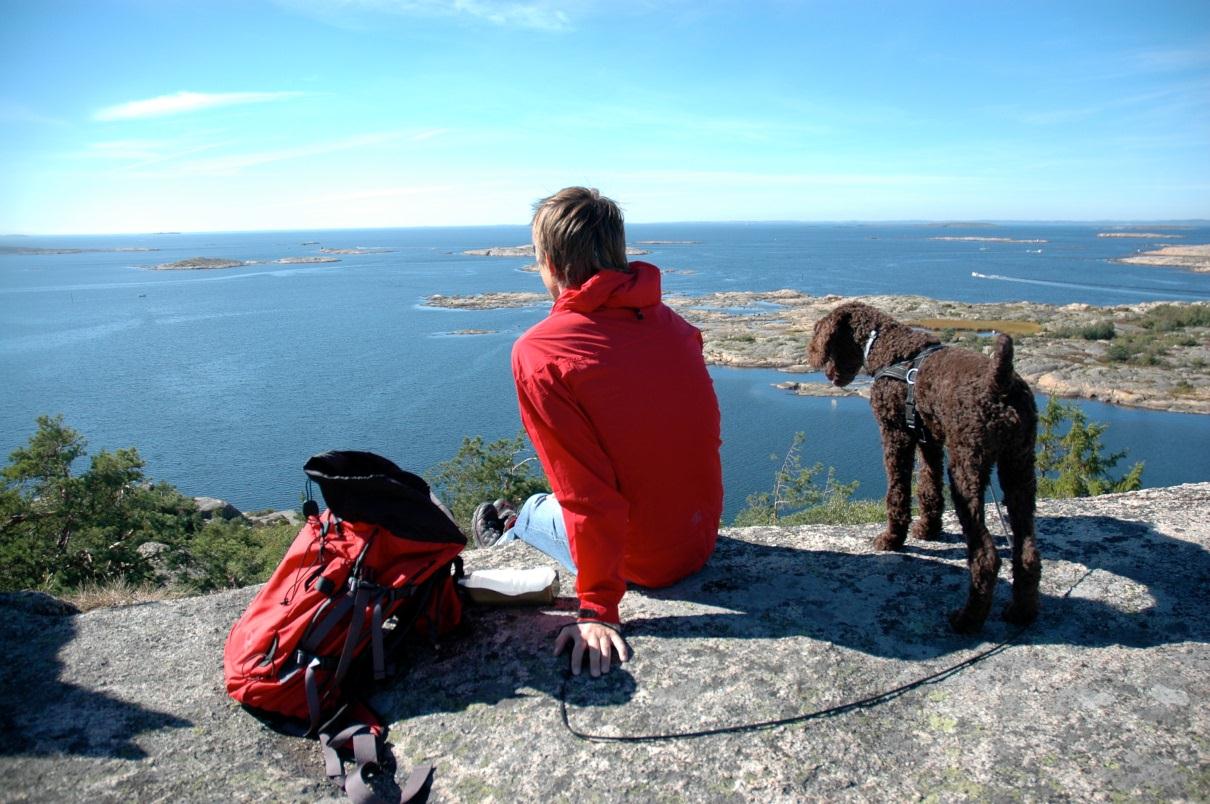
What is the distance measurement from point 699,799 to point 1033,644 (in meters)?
1.41

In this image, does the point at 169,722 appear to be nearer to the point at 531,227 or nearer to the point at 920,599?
the point at 531,227

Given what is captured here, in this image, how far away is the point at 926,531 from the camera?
3432 mm

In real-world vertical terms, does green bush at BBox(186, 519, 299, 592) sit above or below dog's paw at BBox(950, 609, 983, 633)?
below

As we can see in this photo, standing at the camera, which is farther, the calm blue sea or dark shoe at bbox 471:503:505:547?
the calm blue sea

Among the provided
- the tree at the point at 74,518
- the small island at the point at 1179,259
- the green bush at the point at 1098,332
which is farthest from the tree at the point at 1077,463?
the small island at the point at 1179,259

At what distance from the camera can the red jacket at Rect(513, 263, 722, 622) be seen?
2.41 metres

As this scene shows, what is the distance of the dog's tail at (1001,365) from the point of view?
236 centimetres

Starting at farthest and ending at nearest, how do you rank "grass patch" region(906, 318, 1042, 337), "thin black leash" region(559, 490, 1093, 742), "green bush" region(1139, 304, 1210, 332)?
"green bush" region(1139, 304, 1210, 332)
"grass patch" region(906, 318, 1042, 337)
"thin black leash" region(559, 490, 1093, 742)

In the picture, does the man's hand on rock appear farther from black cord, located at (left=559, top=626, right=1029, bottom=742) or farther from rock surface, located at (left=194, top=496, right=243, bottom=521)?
rock surface, located at (left=194, top=496, right=243, bottom=521)

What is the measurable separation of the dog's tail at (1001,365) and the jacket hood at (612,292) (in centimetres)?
115

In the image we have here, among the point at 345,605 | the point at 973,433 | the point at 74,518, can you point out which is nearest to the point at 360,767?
the point at 345,605

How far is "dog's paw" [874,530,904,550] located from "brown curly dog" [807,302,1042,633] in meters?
0.39

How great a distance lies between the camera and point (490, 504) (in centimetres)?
409

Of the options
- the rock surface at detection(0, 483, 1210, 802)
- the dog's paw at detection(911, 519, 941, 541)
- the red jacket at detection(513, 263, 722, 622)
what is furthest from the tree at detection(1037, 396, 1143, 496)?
the red jacket at detection(513, 263, 722, 622)
